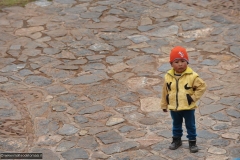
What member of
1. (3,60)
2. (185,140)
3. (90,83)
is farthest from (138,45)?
(185,140)

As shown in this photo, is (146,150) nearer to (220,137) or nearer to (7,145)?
(220,137)

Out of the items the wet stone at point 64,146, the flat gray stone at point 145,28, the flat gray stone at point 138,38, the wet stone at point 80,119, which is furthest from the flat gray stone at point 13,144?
the flat gray stone at point 145,28

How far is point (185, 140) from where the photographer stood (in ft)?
23.7

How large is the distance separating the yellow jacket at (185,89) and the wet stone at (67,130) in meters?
1.64

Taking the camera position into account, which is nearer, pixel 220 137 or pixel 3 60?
pixel 220 137

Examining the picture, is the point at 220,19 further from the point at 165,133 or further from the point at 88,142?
the point at 88,142

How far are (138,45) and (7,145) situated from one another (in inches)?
155

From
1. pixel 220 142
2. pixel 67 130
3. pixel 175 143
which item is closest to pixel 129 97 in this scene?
pixel 67 130

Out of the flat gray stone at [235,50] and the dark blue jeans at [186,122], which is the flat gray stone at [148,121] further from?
the flat gray stone at [235,50]

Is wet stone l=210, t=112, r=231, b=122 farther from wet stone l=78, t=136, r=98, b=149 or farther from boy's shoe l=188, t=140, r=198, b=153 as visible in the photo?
wet stone l=78, t=136, r=98, b=149

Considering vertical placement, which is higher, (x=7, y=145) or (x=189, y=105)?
(x=189, y=105)

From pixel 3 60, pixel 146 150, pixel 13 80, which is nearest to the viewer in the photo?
pixel 146 150

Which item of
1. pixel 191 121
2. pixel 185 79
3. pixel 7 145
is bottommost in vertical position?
pixel 7 145

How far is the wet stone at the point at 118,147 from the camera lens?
7102mm
